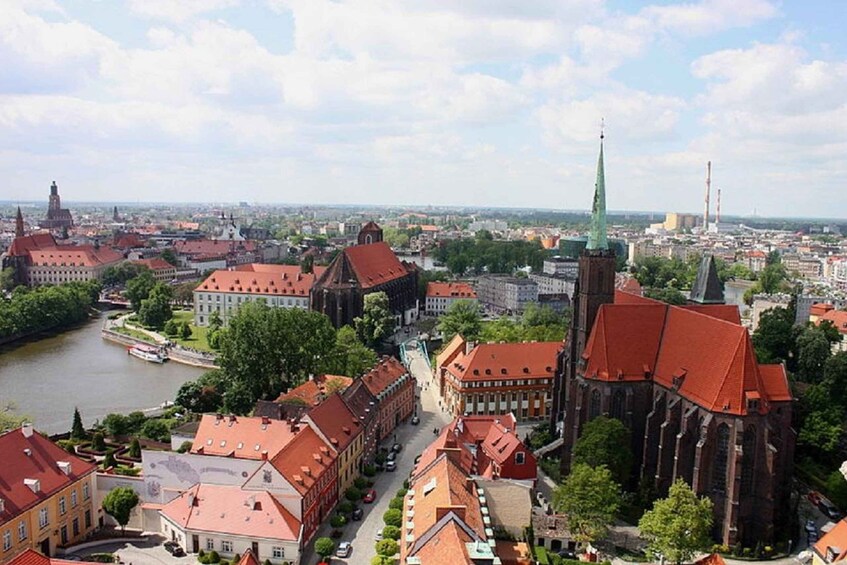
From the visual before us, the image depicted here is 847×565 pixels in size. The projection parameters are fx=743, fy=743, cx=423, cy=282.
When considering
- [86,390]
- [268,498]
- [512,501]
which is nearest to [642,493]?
[512,501]

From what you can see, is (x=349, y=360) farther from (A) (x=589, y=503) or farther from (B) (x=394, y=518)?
(A) (x=589, y=503)

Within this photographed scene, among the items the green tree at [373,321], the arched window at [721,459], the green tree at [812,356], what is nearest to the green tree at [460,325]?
the green tree at [373,321]

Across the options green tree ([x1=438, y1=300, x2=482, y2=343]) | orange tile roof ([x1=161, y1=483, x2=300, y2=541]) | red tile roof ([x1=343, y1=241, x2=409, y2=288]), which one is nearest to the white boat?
red tile roof ([x1=343, y1=241, x2=409, y2=288])

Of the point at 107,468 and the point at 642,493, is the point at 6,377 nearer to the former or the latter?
the point at 107,468

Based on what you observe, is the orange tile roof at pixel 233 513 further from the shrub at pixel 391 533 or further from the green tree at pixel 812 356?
the green tree at pixel 812 356

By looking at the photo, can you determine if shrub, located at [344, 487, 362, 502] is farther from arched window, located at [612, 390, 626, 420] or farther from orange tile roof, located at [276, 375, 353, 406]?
arched window, located at [612, 390, 626, 420]

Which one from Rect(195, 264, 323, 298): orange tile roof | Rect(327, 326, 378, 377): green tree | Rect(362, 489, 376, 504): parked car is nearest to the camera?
Rect(362, 489, 376, 504): parked car
